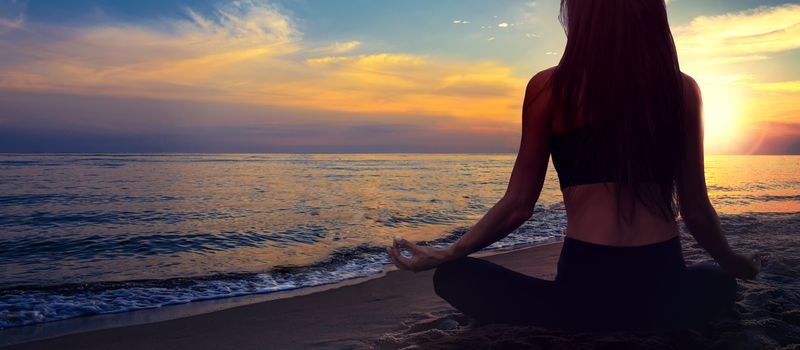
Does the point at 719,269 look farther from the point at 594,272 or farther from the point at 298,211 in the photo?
the point at 298,211

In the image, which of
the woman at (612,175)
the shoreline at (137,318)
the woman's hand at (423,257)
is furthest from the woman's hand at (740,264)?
the shoreline at (137,318)

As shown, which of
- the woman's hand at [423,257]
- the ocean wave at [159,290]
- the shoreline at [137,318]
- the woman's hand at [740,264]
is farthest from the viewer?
the ocean wave at [159,290]

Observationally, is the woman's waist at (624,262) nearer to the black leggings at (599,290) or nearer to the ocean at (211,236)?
the black leggings at (599,290)

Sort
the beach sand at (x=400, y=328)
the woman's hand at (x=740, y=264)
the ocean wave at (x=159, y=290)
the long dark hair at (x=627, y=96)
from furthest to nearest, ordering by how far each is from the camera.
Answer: the ocean wave at (x=159, y=290), the beach sand at (x=400, y=328), the woman's hand at (x=740, y=264), the long dark hair at (x=627, y=96)

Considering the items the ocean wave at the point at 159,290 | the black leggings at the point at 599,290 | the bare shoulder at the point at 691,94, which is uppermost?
the bare shoulder at the point at 691,94

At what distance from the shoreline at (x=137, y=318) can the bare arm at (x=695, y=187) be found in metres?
3.31

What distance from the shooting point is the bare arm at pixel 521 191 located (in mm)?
2365

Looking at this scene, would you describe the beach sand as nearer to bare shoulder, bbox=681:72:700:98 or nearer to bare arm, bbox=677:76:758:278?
bare arm, bbox=677:76:758:278

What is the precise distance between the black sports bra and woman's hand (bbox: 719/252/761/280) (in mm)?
669

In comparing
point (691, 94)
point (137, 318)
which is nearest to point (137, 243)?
point (137, 318)

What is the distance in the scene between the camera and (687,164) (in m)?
2.40

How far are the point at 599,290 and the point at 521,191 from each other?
552 mm

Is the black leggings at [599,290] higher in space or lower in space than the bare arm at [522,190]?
lower

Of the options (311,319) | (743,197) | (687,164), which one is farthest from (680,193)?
(743,197)
